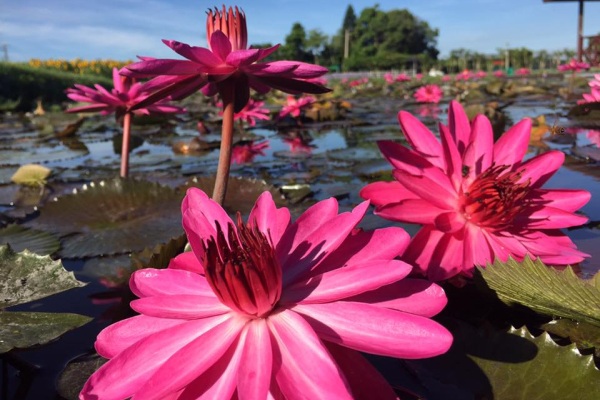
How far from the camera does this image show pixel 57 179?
1.81 metres

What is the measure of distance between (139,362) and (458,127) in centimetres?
56

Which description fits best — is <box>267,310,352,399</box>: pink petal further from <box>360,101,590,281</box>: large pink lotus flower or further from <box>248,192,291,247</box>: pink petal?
<box>360,101,590,281</box>: large pink lotus flower

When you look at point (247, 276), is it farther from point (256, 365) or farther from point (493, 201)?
point (493, 201)

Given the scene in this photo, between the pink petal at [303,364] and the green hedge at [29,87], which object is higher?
the green hedge at [29,87]

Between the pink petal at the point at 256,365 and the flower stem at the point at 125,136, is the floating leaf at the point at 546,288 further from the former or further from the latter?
the flower stem at the point at 125,136

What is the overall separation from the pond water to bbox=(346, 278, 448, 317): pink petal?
35 cm

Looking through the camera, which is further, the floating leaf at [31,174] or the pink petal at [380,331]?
the floating leaf at [31,174]

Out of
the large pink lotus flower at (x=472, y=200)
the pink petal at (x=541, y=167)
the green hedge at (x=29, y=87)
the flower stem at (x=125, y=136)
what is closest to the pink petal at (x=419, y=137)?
the large pink lotus flower at (x=472, y=200)

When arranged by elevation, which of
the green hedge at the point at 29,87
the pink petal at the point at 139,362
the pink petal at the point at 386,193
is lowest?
the pink petal at the point at 139,362

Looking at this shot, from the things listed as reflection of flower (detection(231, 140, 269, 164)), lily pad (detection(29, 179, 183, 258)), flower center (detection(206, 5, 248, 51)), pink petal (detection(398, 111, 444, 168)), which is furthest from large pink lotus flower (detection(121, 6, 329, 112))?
reflection of flower (detection(231, 140, 269, 164))

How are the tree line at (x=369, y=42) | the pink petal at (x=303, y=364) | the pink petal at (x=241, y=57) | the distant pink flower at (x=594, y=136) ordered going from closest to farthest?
the pink petal at (x=303, y=364), the pink petal at (x=241, y=57), the distant pink flower at (x=594, y=136), the tree line at (x=369, y=42)

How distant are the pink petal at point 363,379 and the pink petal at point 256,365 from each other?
7 centimetres

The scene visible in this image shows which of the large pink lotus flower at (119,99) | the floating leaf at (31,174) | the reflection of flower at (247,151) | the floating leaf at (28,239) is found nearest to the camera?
the floating leaf at (28,239)

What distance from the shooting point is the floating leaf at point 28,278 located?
592mm
